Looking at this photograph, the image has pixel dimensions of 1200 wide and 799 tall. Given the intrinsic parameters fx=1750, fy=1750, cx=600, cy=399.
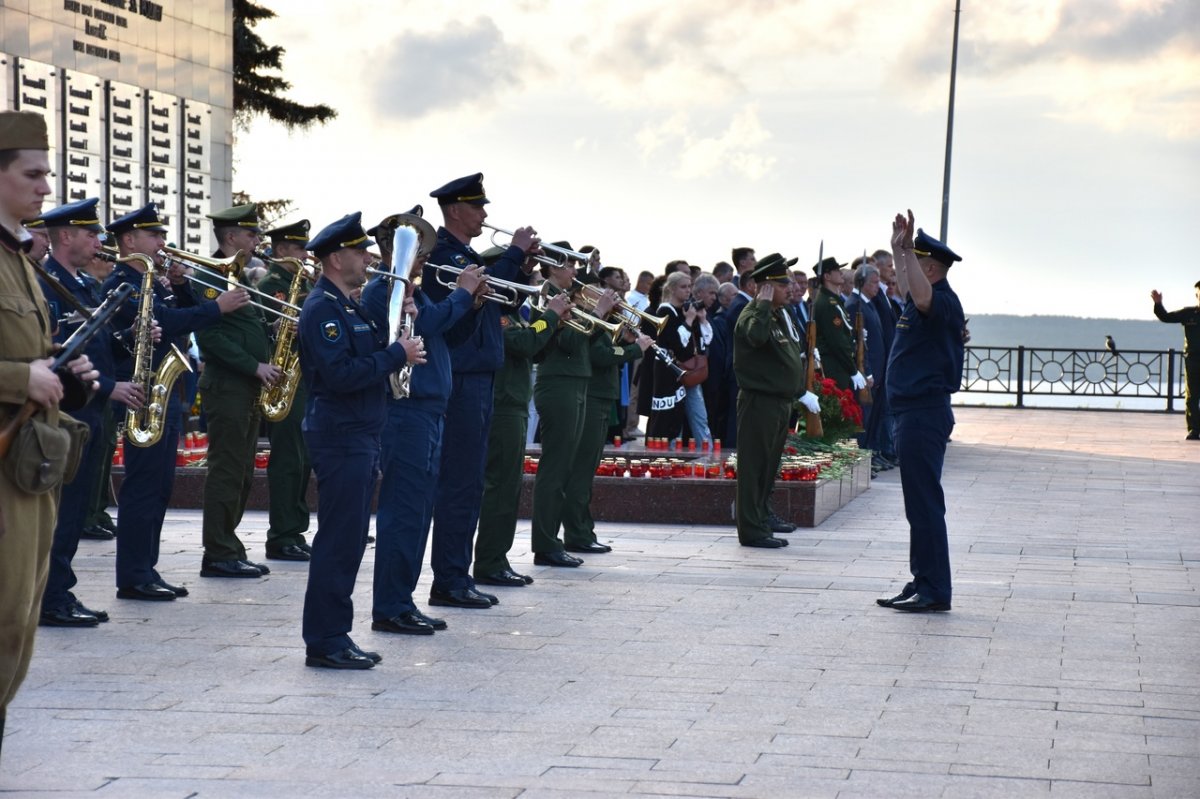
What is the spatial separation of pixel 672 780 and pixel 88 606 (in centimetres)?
449

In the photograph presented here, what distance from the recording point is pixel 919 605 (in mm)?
9133

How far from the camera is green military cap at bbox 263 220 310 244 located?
11211 millimetres

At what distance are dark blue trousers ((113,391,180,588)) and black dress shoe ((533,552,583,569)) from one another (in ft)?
7.98

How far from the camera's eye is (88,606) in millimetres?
9055

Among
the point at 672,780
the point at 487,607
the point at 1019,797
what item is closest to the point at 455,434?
the point at 487,607

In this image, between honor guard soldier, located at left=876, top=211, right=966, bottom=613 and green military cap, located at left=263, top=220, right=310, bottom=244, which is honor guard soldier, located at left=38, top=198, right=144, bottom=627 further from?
honor guard soldier, located at left=876, top=211, right=966, bottom=613

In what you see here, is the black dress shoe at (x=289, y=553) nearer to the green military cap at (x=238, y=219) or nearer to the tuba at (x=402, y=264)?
the green military cap at (x=238, y=219)

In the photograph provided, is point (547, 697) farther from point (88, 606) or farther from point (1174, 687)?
point (88, 606)

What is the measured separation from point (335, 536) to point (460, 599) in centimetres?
176

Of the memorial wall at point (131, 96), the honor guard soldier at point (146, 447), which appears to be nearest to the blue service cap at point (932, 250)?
the honor guard soldier at point (146, 447)

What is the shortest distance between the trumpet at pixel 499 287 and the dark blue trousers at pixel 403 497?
2.50ft

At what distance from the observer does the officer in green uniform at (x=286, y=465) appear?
11.0 meters

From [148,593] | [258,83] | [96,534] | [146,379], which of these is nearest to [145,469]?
[146,379]

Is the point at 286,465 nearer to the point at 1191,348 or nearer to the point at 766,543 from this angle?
the point at 766,543
